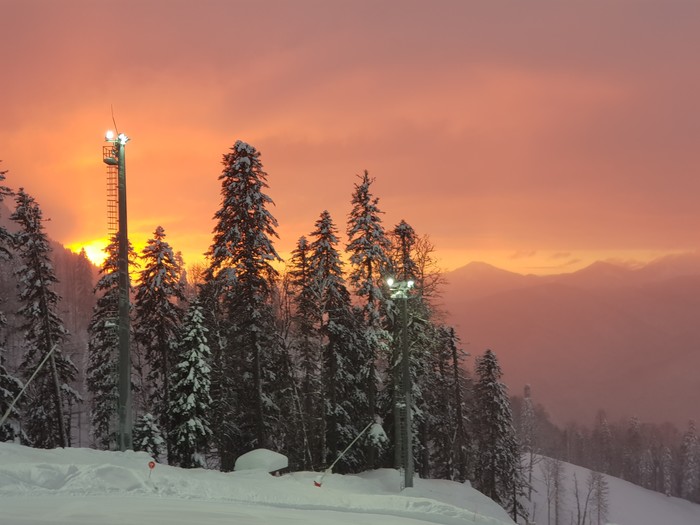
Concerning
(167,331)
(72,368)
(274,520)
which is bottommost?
(274,520)

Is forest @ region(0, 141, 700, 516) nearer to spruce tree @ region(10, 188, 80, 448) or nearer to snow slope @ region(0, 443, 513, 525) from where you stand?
spruce tree @ region(10, 188, 80, 448)

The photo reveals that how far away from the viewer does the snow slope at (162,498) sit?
10.1 meters

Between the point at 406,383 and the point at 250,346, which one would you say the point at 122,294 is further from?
the point at 406,383

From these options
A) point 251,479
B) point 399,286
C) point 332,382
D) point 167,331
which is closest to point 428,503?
point 251,479

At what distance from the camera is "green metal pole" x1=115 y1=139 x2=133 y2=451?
21.0 metres

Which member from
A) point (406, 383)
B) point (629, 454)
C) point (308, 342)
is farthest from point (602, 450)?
point (406, 383)

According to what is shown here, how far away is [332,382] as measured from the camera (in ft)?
109

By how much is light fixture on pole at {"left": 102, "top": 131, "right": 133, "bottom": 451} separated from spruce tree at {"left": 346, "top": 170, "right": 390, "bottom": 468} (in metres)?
14.1

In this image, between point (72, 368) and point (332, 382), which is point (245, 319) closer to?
point (332, 382)

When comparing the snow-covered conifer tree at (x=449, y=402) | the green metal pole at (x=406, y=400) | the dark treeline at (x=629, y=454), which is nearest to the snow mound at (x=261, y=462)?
the green metal pole at (x=406, y=400)

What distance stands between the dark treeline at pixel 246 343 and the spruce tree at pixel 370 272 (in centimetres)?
7

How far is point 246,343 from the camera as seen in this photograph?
94.7ft

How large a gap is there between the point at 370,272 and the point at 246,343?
28.0ft

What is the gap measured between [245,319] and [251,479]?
11884 millimetres
